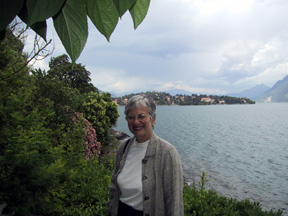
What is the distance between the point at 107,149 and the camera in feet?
59.8

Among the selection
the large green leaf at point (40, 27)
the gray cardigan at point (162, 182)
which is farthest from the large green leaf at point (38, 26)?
the gray cardigan at point (162, 182)

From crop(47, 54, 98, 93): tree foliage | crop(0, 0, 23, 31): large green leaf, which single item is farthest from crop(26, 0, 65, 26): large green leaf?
crop(47, 54, 98, 93): tree foliage

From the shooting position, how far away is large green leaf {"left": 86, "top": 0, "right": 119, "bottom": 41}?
1.38ft

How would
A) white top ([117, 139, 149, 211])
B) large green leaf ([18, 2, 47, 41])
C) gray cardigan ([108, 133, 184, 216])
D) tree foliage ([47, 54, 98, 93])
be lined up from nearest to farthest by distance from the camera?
large green leaf ([18, 2, 47, 41]), gray cardigan ([108, 133, 184, 216]), white top ([117, 139, 149, 211]), tree foliage ([47, 54, 98, 93])

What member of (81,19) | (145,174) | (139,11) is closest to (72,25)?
(81,19)

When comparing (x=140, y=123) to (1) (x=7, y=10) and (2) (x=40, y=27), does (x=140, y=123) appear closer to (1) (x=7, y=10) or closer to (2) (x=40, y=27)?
(2) (x=40, y=27)

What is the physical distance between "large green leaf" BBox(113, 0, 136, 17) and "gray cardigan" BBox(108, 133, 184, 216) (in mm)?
1978

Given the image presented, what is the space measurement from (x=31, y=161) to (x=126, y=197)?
5.36 ft

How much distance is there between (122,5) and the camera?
1.39ft

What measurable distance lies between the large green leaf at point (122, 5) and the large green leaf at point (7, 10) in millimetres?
169

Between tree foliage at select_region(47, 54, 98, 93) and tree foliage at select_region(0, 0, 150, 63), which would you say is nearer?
tree foliage at select_region(0, 0, 150, 63)

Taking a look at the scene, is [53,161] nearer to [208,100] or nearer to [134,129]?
[134,129]

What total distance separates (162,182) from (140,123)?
671 millimetres

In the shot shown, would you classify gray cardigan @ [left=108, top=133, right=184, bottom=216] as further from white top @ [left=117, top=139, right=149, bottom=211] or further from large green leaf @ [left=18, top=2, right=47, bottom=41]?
large green leaf @ [left=18, top=2, right=47, bottom=41]
